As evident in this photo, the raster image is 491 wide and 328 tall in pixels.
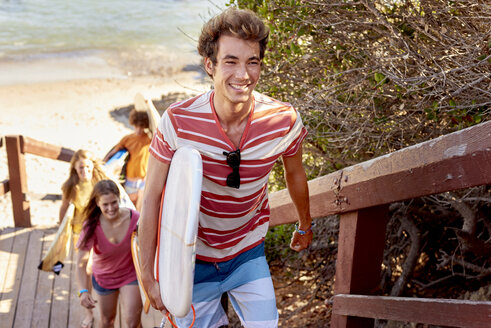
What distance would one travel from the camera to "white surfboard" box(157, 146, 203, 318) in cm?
204

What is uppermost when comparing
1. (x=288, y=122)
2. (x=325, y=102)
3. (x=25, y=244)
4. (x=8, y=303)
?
(x=325, y=102)

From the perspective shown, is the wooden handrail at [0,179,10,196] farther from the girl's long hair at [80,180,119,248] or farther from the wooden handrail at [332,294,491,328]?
the wooden handrail at [332,294,491,328]

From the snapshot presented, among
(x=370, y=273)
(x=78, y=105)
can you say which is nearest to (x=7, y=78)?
(x=78, y=105)

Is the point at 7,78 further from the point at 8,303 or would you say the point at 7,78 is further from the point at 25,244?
the point at 8,303

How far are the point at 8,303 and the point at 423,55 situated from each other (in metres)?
3.56

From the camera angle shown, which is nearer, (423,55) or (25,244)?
(423,55)

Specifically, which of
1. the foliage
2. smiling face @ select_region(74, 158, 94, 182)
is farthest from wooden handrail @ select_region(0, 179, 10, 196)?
the foliage

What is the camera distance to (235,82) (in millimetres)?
2221

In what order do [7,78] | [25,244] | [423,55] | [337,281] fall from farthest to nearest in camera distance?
[7,78], [25,244], [423,55], [337,281]

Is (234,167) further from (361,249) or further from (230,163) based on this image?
(361,249)

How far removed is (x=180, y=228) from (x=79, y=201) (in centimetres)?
307

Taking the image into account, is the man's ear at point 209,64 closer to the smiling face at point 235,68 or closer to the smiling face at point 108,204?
the smiling face at point 235,68

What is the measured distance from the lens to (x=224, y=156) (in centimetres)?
224

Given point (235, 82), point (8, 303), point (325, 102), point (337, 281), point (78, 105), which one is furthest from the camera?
point (78, 105)
